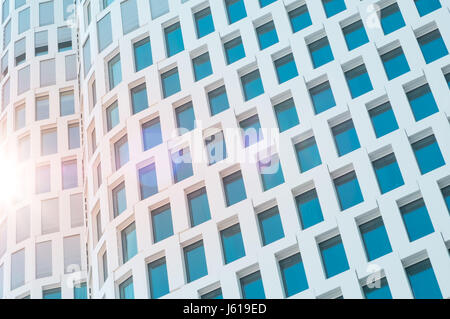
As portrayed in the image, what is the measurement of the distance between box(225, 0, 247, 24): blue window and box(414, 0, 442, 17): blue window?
7.74 meters

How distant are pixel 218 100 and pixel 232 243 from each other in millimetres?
7382

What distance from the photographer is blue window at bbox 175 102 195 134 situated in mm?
37469

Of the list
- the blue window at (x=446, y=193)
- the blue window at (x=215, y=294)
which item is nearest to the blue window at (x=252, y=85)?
the blue window at (x=215, y=294)

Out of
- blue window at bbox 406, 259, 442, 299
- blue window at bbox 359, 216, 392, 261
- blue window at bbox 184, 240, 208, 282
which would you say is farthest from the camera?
blue window at bbox 184, 240, 208, 282

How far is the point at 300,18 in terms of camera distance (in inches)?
1570

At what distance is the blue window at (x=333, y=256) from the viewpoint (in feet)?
103

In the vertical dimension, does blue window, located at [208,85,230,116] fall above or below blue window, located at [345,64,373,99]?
above

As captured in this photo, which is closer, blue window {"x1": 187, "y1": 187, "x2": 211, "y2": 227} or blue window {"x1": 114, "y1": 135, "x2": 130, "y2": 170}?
blue window {"x1": 187, "y1": 187, "x2": 211, "y2": 227}

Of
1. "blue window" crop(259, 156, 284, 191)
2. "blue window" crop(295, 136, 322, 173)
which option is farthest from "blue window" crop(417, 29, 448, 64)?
"blue window" crop(259, 156, 284, 191)

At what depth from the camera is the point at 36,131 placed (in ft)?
168

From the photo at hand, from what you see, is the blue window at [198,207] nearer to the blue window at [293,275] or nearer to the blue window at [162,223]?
the blue window at [162,223]

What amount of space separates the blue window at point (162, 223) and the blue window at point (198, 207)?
2.94 feet

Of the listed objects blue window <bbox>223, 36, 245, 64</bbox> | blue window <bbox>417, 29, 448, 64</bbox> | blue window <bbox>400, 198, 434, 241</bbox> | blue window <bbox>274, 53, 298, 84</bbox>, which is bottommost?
blue window <bbox>400, 198, 434, 241</bbox>

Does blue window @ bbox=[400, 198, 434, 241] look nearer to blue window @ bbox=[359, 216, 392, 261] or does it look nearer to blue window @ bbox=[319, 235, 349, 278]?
blue window @ bbox=[359, 216, 392, 261]
